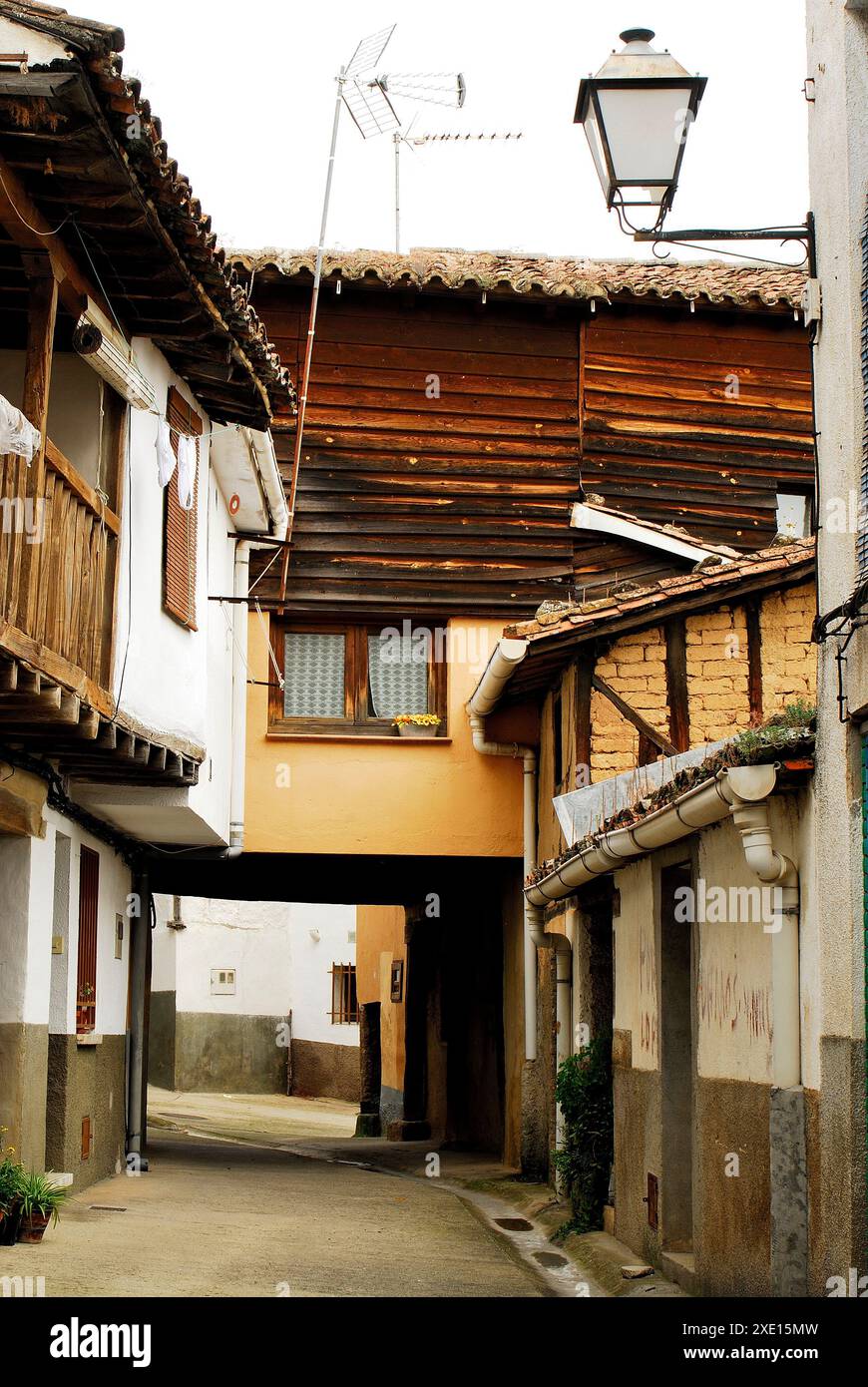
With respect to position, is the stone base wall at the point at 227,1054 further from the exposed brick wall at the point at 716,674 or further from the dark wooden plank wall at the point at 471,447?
the exposed brick wall at the point at 716,674

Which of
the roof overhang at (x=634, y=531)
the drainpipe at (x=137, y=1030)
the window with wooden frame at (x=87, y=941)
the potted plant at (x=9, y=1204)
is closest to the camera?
the potted plant at (x=9, y=1204)

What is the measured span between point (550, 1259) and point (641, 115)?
26.4 ft

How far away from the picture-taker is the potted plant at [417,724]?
16.9m

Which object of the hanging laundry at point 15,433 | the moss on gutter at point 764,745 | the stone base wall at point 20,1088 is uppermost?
the hanging laundry at point 15,433

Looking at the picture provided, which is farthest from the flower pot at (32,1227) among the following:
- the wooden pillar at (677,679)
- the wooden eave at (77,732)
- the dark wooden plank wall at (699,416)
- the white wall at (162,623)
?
the dark wooden plank wall at (699,416)

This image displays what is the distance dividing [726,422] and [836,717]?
10.8 meters

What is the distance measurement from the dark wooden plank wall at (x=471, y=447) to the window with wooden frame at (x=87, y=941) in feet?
14.0

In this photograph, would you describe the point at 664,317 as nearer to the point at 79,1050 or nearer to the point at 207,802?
the point at 207,802

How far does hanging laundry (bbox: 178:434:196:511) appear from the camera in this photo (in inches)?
470

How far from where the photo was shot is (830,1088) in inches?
288

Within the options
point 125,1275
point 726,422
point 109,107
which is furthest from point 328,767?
point 109,107

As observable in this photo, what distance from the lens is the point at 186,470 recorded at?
478 inches

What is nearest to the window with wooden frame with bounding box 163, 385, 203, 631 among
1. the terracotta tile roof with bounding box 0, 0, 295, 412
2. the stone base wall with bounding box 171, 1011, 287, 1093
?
the terracotta tile roof with bounding box 0, 0, 295, 412

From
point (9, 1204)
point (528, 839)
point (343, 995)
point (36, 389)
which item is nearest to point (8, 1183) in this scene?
point (9, 1204)
